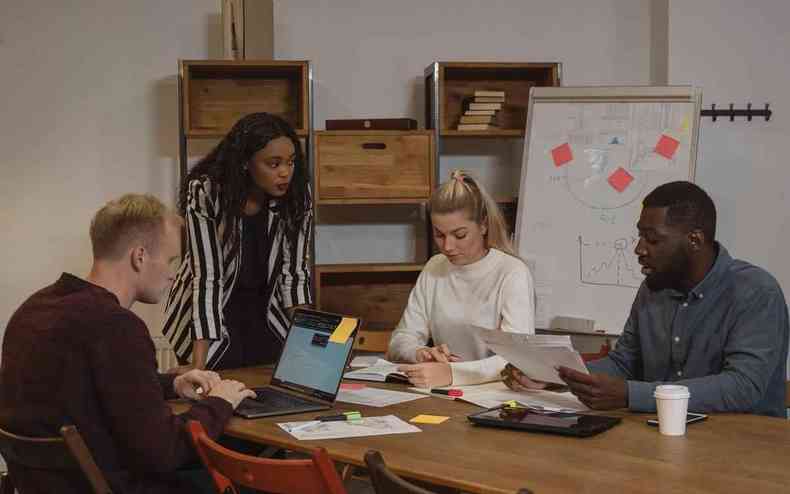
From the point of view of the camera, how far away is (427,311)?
3.29 meters

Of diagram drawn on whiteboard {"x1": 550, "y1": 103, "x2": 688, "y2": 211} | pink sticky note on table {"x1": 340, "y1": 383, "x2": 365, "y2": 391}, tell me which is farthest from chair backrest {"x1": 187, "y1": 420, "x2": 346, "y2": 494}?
diagram drawn on whiteboard {"x1": 550, "y1": 103, "x2": 688, "y2": 211}

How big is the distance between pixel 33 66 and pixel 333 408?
3.01m

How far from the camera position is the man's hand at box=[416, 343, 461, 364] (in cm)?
293

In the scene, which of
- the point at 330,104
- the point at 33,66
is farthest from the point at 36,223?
the point at 330,104

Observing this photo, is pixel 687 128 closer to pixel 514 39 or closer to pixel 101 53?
pixel 514 39

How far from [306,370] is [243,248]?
736 millimetres

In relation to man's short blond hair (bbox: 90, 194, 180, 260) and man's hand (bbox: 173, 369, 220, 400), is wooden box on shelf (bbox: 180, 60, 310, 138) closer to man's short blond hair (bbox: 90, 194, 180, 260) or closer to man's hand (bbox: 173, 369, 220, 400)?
man's hand (bbox: 173, 369, 220, 400)

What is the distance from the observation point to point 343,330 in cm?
260

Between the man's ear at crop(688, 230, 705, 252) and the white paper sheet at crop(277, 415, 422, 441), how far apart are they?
0.83m

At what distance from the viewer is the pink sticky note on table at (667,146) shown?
406 centimetres

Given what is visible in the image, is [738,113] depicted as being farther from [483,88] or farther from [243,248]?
[243,248]

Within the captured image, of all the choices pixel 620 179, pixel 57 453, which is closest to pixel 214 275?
pixel 57 453

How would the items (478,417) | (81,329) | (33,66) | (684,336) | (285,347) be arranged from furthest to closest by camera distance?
(33,66), (285,347), (684,336), (478,417), (81,329)

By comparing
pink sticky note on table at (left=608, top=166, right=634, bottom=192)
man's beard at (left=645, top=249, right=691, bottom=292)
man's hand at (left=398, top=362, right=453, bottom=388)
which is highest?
pink sticky note on table at (left=608, top=166, right=634, bottom=192)
